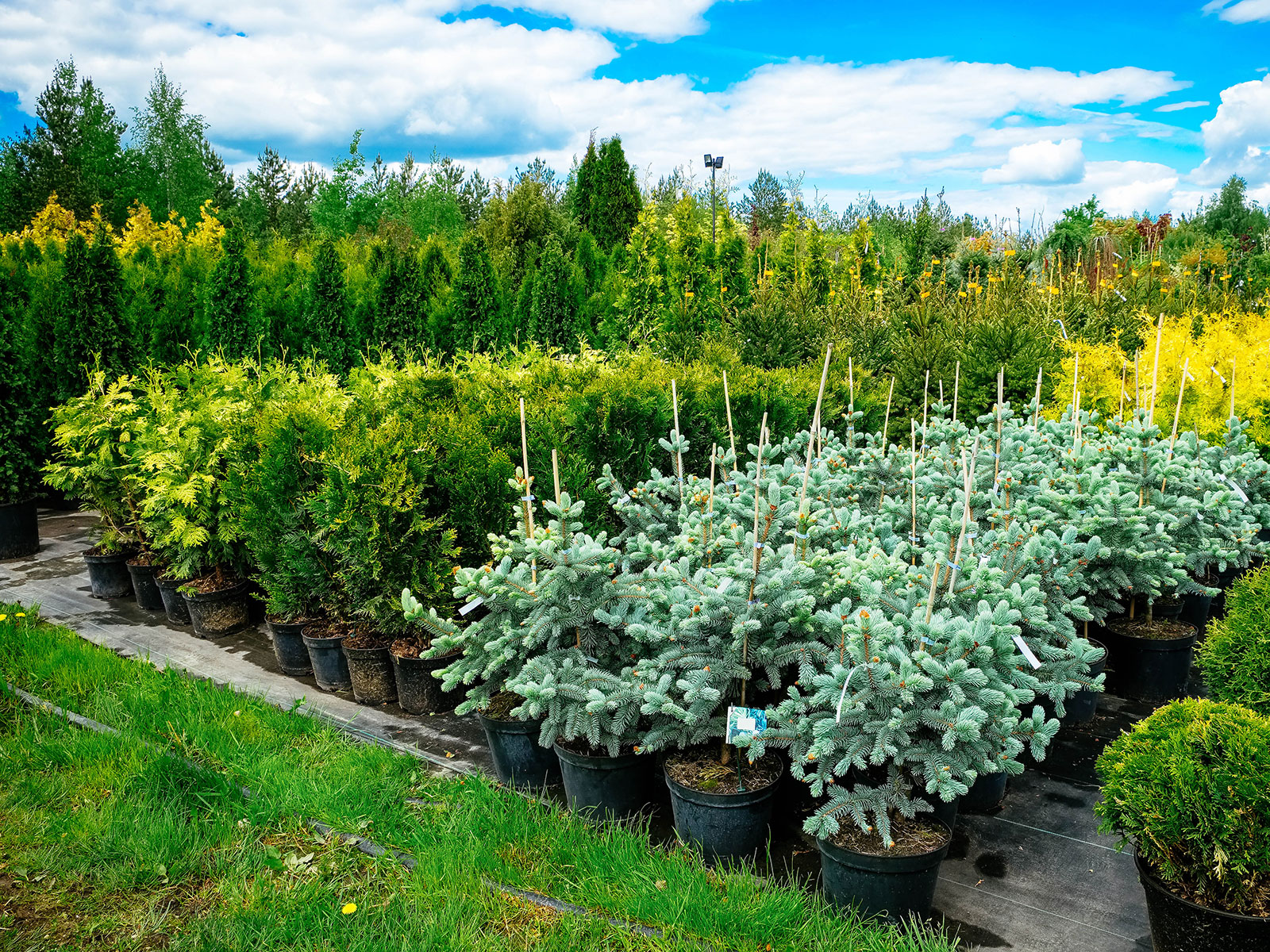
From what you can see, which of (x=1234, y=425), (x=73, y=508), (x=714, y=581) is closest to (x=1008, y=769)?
(x=714, y=581)

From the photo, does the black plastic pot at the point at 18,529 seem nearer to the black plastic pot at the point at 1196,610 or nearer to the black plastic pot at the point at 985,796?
the black plastic pot at the point at 985,796

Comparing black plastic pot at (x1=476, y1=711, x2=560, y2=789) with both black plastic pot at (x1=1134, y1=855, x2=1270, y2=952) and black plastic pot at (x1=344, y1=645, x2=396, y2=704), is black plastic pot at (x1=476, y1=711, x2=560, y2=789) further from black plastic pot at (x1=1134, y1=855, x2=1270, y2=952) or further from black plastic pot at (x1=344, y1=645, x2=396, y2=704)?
black plastic pot at (x1=1134, y1=855, x2=1270, y2=952)

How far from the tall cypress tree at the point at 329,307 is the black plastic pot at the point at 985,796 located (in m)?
8.35

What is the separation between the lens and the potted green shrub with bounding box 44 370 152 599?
560 cm

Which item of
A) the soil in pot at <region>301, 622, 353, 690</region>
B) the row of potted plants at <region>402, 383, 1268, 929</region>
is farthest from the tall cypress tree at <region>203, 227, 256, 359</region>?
the row of potted plants at <region>402, 383, 1268, 929</region>

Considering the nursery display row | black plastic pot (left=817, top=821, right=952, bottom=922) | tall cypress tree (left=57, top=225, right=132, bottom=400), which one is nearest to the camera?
black plastic pot (left=817, top=821, right=952, bottom=922)

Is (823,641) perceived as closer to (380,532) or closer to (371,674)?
(380,532)

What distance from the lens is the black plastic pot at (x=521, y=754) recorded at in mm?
3244

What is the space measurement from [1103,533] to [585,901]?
9.28 feet

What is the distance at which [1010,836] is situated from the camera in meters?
3.01

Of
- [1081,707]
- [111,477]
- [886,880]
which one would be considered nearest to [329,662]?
[111,477]

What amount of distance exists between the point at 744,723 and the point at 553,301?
8.66 meters

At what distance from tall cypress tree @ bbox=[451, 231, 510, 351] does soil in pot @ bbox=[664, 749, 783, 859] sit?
799 centimetres

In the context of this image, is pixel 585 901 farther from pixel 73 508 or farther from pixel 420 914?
pixel 73 508
